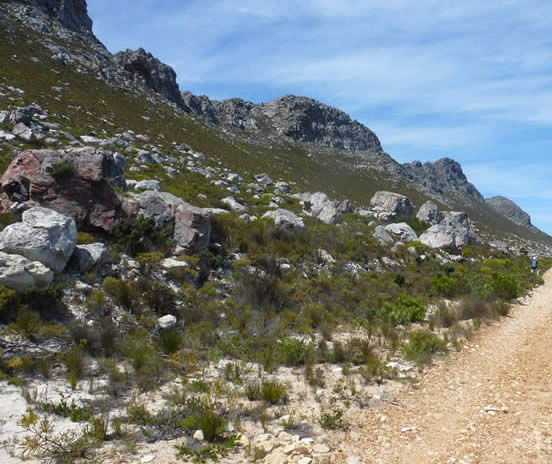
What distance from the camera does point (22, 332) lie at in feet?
22.5

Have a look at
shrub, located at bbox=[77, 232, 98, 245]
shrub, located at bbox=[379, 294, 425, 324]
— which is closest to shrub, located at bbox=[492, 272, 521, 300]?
shrub, located at bbox=[379, 294, 425, 324]

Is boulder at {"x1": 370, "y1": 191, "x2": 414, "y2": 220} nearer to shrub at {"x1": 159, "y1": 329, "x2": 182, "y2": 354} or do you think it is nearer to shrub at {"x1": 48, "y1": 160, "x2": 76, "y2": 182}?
shrub at {"x1": 48, "y1": 160, "x2": 76, "y2": 182}

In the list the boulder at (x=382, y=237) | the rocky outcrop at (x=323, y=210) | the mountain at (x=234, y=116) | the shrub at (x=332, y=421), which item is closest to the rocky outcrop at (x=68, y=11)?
the mountain at (x=234, y=116)

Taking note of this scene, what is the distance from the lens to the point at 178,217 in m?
12.7

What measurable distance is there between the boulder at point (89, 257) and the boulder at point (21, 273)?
129 cm

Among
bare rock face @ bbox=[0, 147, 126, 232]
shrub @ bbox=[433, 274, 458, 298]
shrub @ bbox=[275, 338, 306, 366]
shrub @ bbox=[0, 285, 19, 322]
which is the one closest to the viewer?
shrub @ bbox=[0, 285, 19, 322]

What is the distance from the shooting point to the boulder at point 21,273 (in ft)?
24.1

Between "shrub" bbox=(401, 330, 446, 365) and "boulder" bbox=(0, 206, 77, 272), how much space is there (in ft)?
29.2

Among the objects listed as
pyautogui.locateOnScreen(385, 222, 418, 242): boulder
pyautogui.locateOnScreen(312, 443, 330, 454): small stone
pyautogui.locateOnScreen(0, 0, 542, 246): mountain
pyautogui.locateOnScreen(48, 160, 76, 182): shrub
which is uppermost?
pyautogui.locateOnScreen(0, 0, 542, 246): mountain

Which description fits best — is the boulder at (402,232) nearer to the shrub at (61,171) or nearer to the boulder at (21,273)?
the shrub at (61,171)

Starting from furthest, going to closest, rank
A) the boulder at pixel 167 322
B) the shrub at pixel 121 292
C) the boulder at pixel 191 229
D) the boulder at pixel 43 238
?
the boulder at pixel 191 229 → the shrub at pixel 121 292 → the boulder at pixel 167 322 → the boulder at pixel 43 238

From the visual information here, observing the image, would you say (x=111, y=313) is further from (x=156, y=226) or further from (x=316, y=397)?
(x=316, y=397)

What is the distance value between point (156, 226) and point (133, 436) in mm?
7942

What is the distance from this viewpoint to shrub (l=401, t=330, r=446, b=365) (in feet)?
27.5
